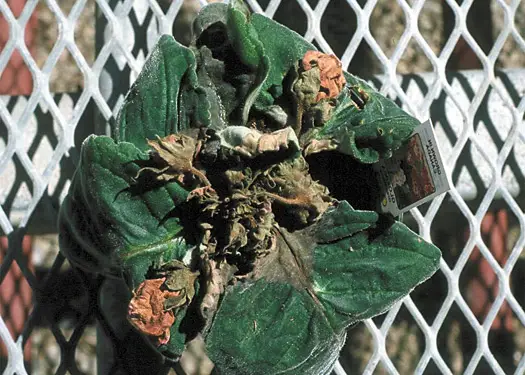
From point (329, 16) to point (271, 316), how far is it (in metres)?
0.61

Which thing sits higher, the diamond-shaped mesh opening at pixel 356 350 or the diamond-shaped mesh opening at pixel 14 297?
the diamond-shaped mesh opening at pixel 14 297

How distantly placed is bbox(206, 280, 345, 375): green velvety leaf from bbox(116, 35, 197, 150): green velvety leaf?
0.13 meters

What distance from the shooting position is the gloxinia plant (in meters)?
0.48

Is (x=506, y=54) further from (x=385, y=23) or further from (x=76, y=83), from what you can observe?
(x=76, y=83)

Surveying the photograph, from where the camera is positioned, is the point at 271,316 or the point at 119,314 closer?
the point at 271,316

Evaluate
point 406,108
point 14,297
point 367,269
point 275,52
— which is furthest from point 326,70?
point 14,297

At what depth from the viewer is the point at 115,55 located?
0.78 meters

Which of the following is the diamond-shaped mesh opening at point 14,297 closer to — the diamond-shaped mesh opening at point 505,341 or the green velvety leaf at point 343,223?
the green velvety leaf at point 343,223

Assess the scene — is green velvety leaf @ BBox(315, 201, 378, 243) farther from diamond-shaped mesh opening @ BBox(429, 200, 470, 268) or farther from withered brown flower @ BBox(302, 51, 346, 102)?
diamond-shaped mesh opening @ BBox(429, 200, 470, 268)

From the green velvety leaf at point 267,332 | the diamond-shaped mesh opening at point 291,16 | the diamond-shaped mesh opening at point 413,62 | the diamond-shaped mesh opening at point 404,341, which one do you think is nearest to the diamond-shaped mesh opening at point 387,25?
the diamond-shaped mesh opening at point 413,62

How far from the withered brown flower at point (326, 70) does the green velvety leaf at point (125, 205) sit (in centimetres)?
13

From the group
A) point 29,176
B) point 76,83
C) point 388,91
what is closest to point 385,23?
point 388,91

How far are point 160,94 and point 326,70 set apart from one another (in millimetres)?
126

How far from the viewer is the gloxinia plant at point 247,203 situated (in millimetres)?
481
